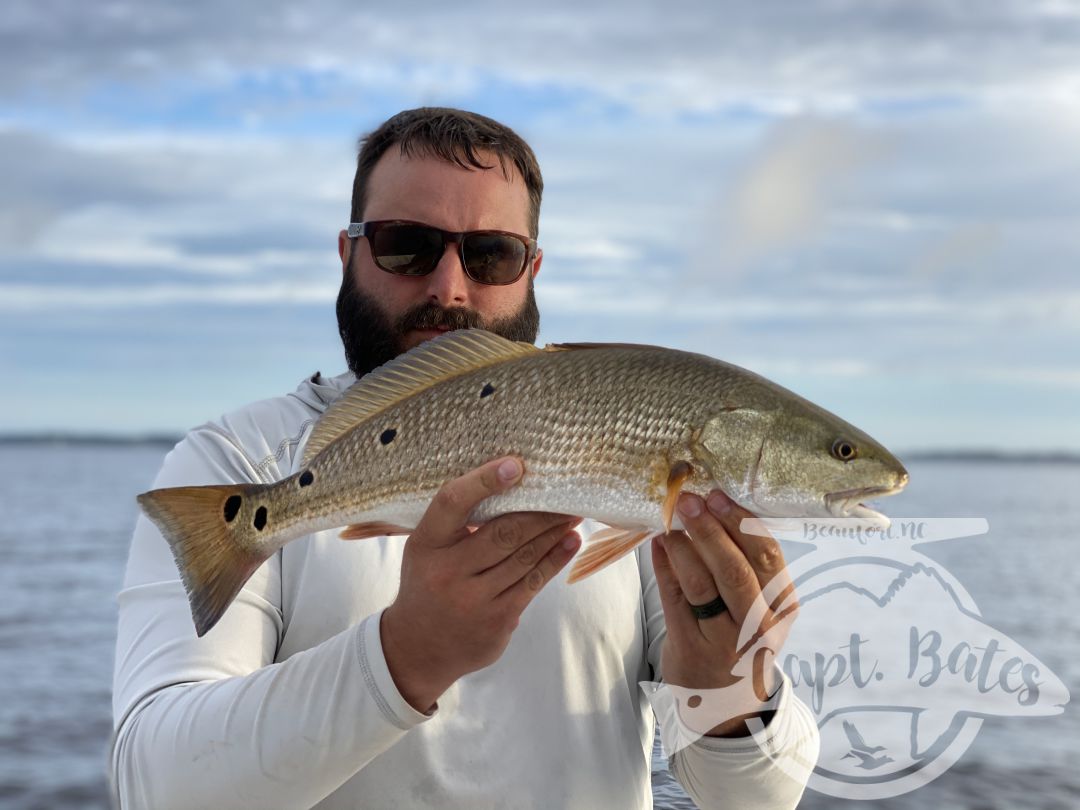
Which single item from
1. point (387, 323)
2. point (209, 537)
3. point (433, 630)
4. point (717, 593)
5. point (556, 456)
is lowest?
point (433, 630)

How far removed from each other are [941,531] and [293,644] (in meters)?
2.15

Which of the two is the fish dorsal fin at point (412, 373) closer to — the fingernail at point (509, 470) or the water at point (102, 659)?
the fingernail at point (509, 470)

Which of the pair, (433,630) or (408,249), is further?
(408,249)

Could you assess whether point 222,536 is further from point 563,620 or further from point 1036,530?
point 1036,530

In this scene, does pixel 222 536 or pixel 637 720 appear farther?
pixel 637 720

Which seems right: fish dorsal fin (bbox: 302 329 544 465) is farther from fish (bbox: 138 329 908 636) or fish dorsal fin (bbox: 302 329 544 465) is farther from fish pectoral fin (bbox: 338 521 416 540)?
fish pectoral fin (bbox: 338 521 416 540)

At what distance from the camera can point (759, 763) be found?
3496 mm

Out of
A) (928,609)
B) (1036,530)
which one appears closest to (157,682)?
(928,609)

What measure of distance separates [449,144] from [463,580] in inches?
78.9

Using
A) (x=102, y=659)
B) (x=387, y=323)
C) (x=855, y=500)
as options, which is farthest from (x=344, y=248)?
(x=102, y=659)

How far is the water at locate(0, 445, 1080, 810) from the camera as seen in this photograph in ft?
30.3

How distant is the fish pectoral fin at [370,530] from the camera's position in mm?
3170

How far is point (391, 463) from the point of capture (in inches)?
123

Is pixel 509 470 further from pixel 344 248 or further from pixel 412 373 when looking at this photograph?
pixel 344 248
